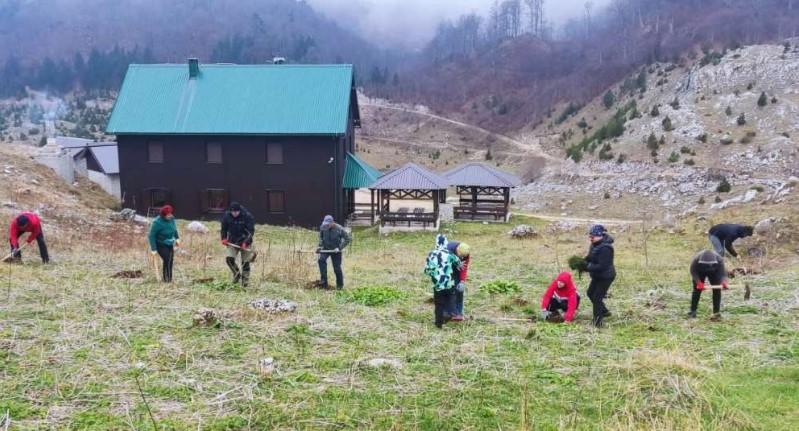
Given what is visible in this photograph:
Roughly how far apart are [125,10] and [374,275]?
16406 cm

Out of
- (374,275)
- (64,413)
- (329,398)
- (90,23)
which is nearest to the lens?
(64,413)

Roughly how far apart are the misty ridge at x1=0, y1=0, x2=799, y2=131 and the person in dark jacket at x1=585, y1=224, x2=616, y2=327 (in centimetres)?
5609

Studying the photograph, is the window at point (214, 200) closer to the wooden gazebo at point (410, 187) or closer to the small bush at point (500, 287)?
the wooden gazebo at point (410, 187)

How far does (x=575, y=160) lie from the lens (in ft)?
160

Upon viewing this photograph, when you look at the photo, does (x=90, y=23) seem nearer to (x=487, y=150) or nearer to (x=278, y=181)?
(x=487, y=150)

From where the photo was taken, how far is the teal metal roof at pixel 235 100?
30.6 m

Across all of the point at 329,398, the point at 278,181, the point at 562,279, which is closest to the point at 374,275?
the point at 562,279

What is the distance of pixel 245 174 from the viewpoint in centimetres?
3130

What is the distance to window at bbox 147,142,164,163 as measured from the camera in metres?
31.6

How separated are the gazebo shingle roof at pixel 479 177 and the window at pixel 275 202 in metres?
8.44

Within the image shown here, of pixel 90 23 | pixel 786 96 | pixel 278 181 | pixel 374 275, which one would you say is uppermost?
pixel 90 23

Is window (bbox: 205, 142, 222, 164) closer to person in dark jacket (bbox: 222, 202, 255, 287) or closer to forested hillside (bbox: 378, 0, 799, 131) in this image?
person in dark jacket (bbox: 222, 202, 255, 287)

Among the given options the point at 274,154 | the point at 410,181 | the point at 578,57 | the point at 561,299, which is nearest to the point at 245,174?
the point at 274,154

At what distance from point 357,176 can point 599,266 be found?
23.6 metres
